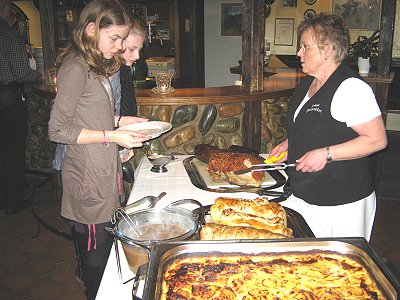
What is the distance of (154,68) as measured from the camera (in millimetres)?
4578

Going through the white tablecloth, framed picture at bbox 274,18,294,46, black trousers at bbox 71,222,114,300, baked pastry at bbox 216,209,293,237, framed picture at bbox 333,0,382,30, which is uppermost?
framed picture at bbox 333,0,382,30

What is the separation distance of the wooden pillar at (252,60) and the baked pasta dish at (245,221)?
2178mm

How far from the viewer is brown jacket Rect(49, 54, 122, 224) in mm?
1669

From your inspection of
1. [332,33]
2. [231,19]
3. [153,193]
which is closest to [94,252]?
[153,193]

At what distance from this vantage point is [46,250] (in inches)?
130

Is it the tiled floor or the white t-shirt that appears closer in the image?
the white t-shirt

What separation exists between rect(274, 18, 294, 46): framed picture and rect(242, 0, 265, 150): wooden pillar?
4600 millimetres

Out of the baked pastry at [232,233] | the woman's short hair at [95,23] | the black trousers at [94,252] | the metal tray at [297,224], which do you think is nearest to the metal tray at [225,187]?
the metal tray at [297,224]

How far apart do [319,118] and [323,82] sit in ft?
0.64

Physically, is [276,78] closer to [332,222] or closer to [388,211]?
[388,211]

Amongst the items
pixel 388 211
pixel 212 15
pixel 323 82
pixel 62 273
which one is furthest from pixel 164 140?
pixel 212 15

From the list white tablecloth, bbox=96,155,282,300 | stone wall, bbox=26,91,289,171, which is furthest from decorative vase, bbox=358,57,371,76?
white tablecloth, bbox=96,155,282,300

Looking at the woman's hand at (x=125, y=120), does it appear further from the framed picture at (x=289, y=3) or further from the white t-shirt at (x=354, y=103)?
the framed picture at (x=289, y=3)

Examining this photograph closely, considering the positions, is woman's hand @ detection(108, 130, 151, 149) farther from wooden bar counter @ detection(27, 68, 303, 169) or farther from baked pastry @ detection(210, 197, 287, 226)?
wooden bar counter @ detection(27, 68, 303, 169)
